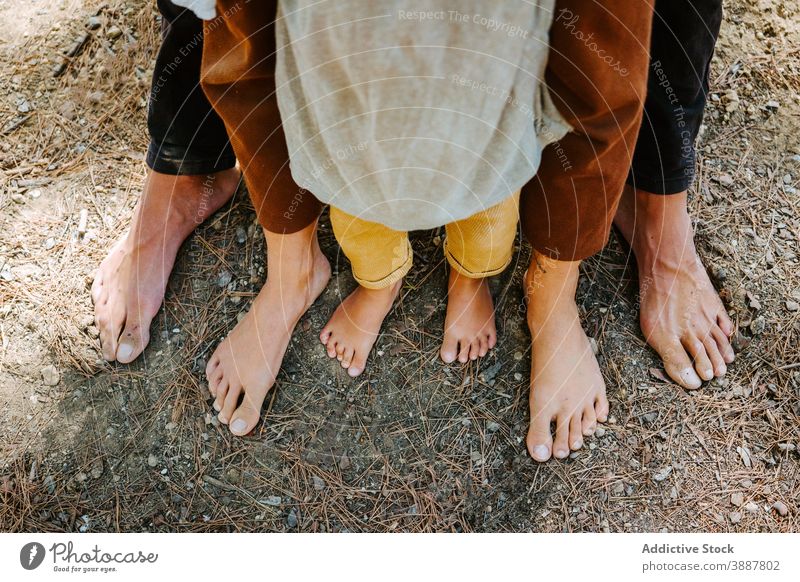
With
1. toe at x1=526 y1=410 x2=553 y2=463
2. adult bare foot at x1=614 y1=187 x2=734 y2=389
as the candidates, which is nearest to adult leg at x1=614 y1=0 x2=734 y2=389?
adult bare foot at x1=614 y1=187 x2=734 y2=389

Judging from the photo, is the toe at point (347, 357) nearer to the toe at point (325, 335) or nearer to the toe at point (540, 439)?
the toe at point (325, 335)

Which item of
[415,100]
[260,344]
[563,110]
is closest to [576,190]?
[563,110]

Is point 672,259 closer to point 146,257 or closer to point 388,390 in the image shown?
point 388,390

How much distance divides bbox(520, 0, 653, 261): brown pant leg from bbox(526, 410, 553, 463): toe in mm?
383

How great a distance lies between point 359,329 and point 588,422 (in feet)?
1.60

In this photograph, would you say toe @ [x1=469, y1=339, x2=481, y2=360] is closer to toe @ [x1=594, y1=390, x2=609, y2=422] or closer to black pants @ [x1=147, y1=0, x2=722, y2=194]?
toe @ [x1=594, y1=390, x2=609, y2=422]

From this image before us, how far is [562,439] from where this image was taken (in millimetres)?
1165

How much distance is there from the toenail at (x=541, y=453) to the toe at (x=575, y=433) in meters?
0.05

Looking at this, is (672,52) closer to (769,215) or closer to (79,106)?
(769,215)

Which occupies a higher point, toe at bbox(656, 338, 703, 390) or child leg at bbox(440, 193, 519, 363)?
child leg at bbox(440, 193, 519, 363)

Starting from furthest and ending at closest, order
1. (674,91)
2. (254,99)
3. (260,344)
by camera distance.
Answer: (260,344), (674,91), (254,99)

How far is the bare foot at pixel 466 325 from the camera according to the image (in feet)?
4.02

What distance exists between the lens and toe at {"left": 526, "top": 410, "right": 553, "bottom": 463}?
1.17 m
